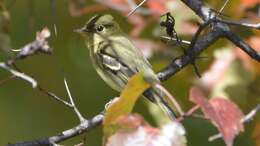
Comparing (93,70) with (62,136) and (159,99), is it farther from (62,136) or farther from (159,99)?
(62,136)

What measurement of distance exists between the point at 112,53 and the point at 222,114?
7.20 ft

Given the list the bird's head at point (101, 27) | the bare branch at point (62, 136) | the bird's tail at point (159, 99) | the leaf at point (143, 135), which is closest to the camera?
the leaf at point (143, 135)

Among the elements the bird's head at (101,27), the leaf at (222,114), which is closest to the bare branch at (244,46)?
the leaf at (222,114)

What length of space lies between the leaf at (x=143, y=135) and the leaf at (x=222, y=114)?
0.09 meters

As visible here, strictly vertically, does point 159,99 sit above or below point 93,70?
below

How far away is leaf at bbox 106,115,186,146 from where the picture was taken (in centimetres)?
175

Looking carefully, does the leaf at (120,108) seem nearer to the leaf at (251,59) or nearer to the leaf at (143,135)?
the leaf at (143,135)

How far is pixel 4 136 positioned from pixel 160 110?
2.41 metres

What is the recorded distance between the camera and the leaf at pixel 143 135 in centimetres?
175

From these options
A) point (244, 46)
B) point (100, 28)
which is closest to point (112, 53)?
point (100, 28)

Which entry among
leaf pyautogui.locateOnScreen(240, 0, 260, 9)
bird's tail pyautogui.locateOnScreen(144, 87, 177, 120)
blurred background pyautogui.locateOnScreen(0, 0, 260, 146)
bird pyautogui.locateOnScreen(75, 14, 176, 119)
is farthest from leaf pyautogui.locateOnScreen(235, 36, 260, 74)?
bird's tail pyautogui.locateOnScreen(144, 87, 177, 120)

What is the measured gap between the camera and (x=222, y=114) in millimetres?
1854

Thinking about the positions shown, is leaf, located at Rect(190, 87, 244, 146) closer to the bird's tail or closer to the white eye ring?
the bird's tail

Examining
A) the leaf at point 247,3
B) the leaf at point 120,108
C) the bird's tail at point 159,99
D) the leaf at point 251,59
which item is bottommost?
the leaf at point 120,108
